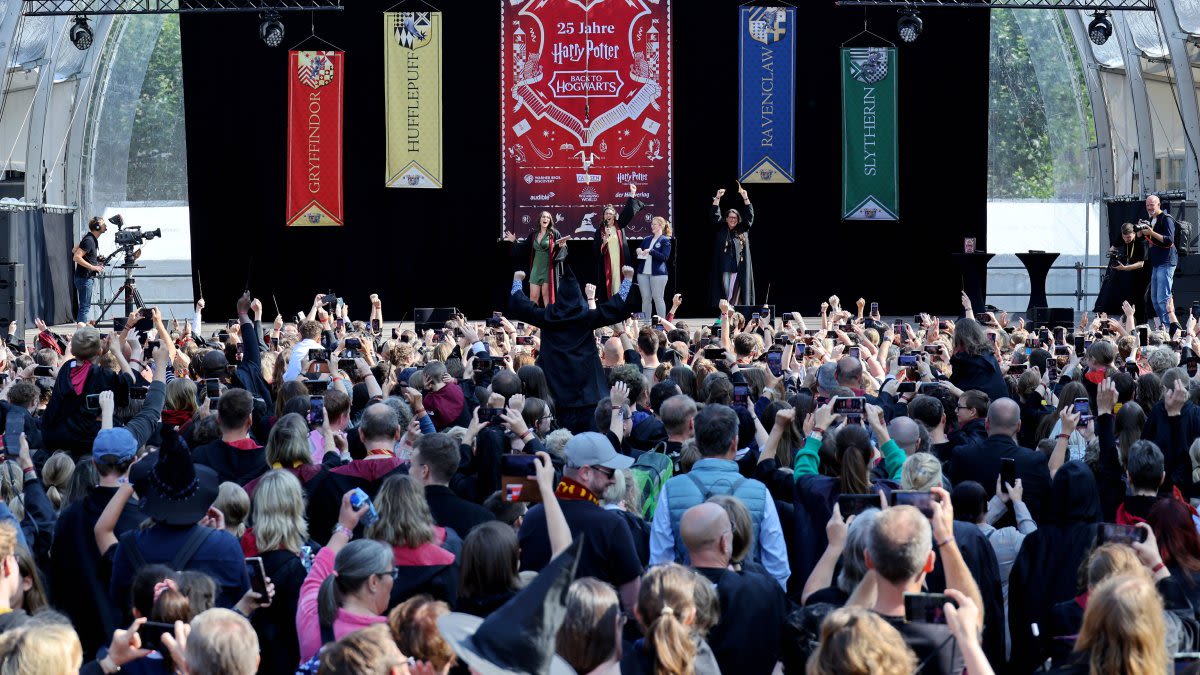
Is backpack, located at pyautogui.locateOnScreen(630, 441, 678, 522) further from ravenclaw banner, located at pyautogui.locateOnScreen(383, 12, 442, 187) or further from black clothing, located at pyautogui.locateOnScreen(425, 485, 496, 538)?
ravenclaw banner, located at pyautogui.locateOnScreen(383, 12, 442, 187)

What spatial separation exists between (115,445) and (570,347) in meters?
4.10

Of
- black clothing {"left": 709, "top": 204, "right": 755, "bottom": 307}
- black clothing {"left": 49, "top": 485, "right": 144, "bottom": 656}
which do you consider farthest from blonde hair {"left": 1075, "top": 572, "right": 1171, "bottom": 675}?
black clothing {"left": 709, "top": 204, "right": 755, "bottom": 307}

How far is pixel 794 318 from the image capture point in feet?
36.8

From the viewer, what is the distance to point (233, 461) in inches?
227

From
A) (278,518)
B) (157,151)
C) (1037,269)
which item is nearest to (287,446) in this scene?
(278,518)

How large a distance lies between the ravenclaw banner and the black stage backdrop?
0.59 metres

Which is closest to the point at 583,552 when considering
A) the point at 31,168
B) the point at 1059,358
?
the point at 1059,358

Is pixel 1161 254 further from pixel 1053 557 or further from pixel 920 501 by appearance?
pixel 920 501

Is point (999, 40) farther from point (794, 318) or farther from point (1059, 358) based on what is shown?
point (1059, 358)

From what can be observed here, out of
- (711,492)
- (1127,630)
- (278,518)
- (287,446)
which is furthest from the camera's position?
(287,446)

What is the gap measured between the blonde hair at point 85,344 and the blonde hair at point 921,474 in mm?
3978

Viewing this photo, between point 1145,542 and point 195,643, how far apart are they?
233 centimetres

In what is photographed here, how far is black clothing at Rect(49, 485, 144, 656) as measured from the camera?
475cm

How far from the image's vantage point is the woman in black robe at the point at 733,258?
17.9 meters
